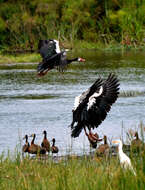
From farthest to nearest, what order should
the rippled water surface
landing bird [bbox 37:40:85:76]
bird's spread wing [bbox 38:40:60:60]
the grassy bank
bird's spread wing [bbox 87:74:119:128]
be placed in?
bird's spread wing [bbox 38:40:60:60] → the rippled water surface → landing bird [bbox 37:40:85:76] → bird's spread wing [bbox 87:74:119:128] → the grassy bank

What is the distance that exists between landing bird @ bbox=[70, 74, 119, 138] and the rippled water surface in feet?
1.35

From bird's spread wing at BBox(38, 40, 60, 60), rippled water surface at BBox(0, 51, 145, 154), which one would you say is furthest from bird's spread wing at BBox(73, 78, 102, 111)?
bird's spread wing at BBox(38, 40, 60, 60)

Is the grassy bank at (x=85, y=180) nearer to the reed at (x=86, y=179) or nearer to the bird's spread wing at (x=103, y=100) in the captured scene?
the reed at (x=86, y=179)

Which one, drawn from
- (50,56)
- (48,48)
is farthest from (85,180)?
(48,48)

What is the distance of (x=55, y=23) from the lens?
39719 mm

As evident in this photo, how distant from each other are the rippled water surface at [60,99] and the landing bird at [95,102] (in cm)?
41

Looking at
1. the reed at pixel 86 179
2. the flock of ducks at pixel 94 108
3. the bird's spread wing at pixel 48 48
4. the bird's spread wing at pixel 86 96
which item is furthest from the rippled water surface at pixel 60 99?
the bird's spread wing at pixel 48 48

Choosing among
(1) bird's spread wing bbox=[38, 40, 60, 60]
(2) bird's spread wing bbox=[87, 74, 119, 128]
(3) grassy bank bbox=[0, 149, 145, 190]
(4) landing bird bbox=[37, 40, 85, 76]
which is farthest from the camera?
(1) bird's spread wing bbox=[38, 40, 60, 60]

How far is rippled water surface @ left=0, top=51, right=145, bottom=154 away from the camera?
13.9m

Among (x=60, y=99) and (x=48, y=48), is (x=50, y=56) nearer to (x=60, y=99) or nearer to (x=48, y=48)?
(x=48, y=48)

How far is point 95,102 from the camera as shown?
11.1m

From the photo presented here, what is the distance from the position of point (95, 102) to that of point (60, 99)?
7881 millimetres

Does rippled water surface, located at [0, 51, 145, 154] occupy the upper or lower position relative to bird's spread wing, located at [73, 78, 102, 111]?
lower

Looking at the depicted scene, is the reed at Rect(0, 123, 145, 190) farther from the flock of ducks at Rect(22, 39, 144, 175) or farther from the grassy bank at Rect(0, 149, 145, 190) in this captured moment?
the flock of ducks at Rect(22, 39, 144, 175)
